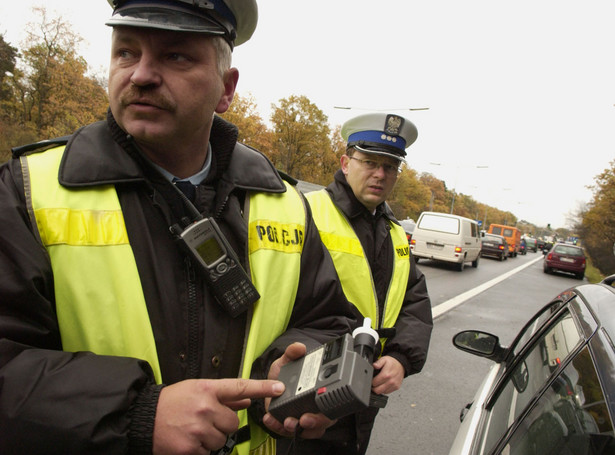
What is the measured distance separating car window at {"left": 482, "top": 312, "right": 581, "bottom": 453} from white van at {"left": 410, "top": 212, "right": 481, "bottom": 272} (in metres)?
12.2

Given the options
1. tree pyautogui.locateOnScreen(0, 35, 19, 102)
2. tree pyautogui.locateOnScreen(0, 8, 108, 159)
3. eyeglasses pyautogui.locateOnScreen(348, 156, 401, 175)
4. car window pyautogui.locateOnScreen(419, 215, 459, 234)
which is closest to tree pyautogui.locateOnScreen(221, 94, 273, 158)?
tree pyautogui.locateOnScreen(0, 8, 108, 159)

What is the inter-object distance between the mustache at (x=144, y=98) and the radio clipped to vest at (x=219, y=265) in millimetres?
363

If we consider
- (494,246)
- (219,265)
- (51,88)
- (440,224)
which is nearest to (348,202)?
(219,265)

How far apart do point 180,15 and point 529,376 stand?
178 cm

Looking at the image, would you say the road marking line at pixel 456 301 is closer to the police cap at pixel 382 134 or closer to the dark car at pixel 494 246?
the police cap at pixel 382 134

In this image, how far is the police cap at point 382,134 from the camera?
264 centimetres

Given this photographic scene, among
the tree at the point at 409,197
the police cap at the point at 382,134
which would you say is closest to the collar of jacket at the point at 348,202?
the police cap at the point at 382,134

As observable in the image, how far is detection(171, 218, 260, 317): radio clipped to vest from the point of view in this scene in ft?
3.90

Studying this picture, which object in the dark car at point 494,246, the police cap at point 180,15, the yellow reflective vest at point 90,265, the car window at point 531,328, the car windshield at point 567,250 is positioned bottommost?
the dark car at point 494,246

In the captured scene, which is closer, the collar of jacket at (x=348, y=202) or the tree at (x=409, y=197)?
the collar of jacket at (x=348, y=202)

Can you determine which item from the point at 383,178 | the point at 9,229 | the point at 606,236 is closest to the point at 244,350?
the point at 9,229

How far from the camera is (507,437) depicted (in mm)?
1312

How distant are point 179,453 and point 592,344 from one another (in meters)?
1.13

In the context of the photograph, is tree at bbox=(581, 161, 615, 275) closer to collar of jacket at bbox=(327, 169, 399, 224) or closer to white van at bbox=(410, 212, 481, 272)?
white van at bbox=(410, 212, 481, 272)
